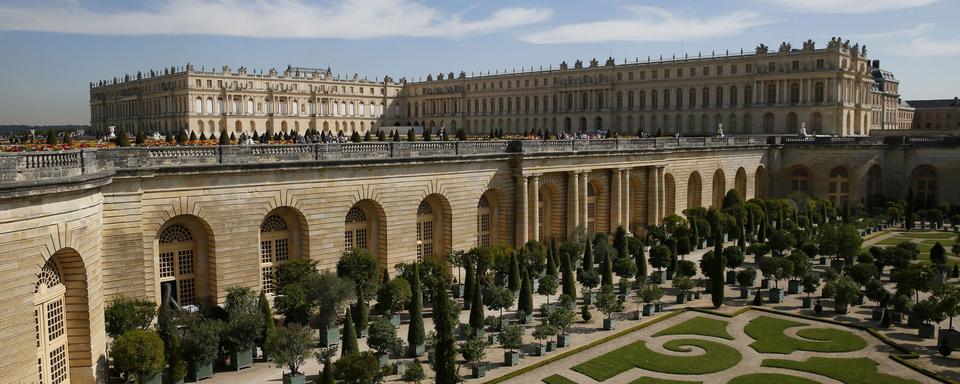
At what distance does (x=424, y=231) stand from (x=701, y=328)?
48.4 ft

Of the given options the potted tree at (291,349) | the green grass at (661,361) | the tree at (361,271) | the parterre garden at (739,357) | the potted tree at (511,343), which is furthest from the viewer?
the tree at (361,271)

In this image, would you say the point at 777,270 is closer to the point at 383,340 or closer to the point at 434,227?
the point at 434,227

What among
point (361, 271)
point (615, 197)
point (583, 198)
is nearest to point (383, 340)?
point (361, 271)

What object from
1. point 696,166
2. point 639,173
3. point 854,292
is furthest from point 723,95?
point 854,292

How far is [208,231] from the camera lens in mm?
28469

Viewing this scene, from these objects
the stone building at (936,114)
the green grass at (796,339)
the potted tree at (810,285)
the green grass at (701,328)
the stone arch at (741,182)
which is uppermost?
the stone building at (936,114)

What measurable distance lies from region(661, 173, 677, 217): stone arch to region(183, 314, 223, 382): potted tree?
37.5 m

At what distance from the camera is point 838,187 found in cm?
6316

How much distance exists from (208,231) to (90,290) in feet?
23.8

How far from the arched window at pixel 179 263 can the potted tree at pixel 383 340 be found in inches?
360

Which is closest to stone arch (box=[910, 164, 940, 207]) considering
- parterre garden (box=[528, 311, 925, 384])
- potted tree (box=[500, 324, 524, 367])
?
parterre garden (box=[528, 311, 925, 384])

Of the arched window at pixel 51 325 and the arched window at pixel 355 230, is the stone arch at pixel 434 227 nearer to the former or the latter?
the arched window at pixel 355 230

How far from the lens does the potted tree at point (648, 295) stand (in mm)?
30375

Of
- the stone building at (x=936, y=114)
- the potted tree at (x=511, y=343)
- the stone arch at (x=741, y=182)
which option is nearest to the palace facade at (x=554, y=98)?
the stone building at (x=936, y=114)
